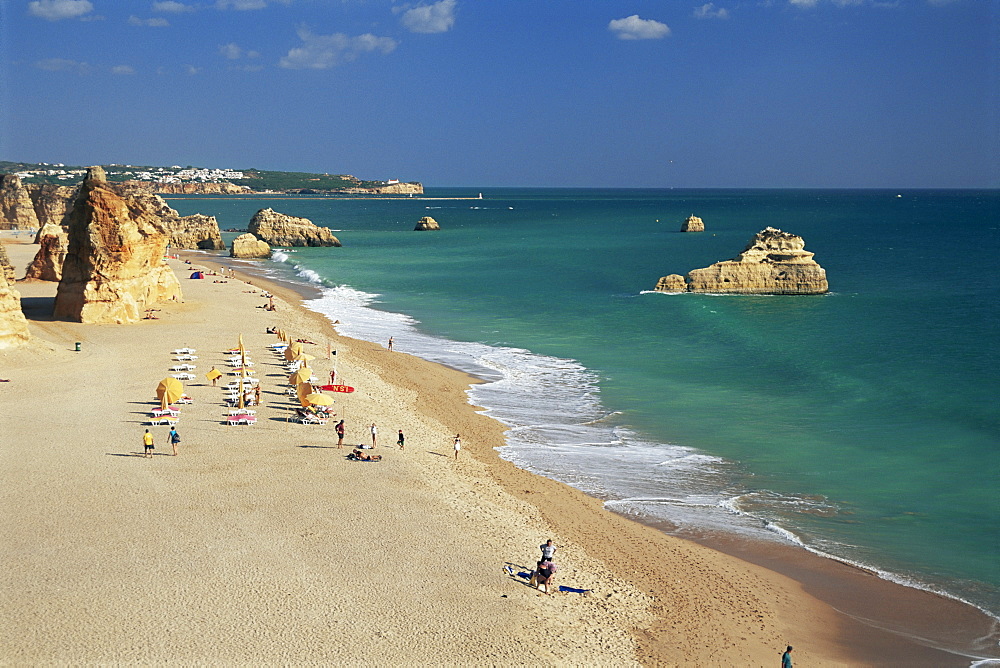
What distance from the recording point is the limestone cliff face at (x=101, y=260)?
42.5m

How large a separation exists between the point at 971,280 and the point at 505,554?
58.1 meters

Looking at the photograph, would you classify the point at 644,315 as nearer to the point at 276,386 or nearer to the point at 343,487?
the point at 276,386

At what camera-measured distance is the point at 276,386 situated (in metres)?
32.4

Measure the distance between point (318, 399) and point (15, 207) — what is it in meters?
95.0

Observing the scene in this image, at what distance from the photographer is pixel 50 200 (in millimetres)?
103625

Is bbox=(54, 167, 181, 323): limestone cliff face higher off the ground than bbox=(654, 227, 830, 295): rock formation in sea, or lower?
lower

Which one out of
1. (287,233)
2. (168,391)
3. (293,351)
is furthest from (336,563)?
(287,233)

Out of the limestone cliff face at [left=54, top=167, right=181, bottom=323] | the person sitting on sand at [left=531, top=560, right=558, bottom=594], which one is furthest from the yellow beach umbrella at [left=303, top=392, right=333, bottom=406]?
the limestone cliff face at [left=54, top=167, right=181, bottom=323]

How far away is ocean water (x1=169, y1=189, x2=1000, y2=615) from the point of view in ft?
71.1

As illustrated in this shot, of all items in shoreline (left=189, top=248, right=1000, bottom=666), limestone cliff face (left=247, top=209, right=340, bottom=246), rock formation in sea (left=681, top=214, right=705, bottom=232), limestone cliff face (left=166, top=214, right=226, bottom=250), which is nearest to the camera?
shoreline (left=189, top=248, right=1000, bottom=666)

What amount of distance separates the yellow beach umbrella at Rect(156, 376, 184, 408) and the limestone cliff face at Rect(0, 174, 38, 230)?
9032 centimetres

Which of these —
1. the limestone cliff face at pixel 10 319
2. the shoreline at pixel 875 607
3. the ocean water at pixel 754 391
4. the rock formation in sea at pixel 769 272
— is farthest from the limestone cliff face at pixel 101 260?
the rock formation in sea at pixel 769 272

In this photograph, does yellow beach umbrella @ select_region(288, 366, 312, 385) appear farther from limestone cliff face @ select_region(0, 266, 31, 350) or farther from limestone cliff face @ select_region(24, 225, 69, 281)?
limestone cliff face @ select_region(24, 225, 69, 281)

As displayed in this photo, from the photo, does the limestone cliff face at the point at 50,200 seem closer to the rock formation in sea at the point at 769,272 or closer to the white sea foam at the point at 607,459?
the rock formation in sea at the point at 769,272
